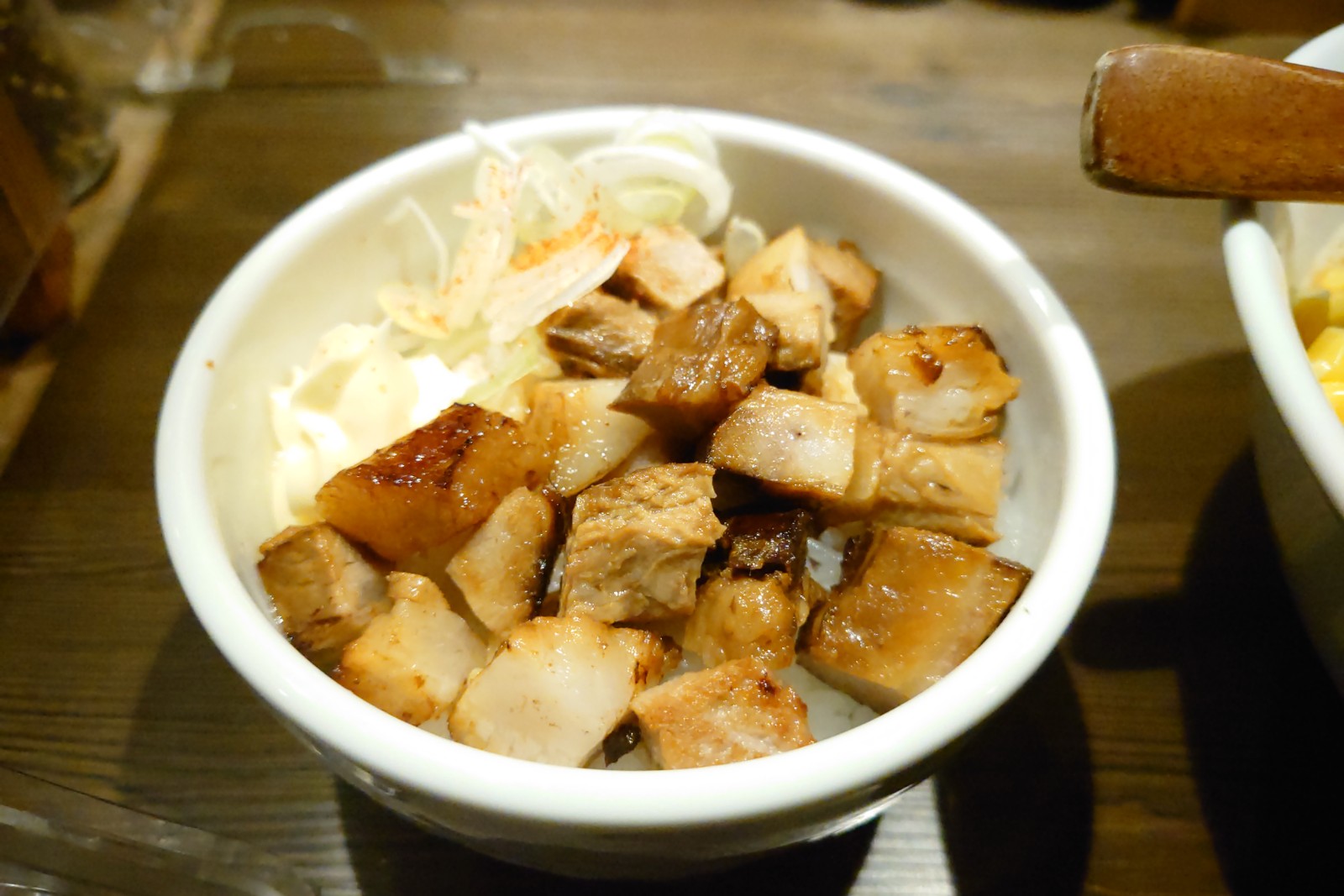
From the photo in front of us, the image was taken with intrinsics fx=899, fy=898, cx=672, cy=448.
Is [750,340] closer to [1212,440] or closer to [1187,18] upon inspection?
[1212,440]

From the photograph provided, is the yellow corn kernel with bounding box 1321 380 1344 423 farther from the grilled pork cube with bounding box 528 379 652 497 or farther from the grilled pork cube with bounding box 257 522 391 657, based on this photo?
the grilled pork cube with bounding box 257 522 391 657

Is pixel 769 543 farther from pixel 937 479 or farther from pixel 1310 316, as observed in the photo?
pixel 1310 316

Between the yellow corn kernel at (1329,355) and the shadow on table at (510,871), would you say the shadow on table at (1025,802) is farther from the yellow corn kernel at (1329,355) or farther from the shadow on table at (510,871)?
the yellow corn kernel at (1329,355)

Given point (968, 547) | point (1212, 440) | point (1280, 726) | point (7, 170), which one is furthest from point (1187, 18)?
point (7, 170)

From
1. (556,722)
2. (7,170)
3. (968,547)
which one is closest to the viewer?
(556,722)

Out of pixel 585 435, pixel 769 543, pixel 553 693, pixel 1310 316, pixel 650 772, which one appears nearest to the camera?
pixel 650 772

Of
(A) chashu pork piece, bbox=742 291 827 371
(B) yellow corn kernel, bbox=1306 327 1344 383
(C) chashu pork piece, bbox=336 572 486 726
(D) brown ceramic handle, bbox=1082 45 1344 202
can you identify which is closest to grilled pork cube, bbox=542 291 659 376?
(A) chashu pork piece, bbox=742 291 827 371

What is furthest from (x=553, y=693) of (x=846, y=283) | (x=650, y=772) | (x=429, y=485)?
(x=846, y=283)
